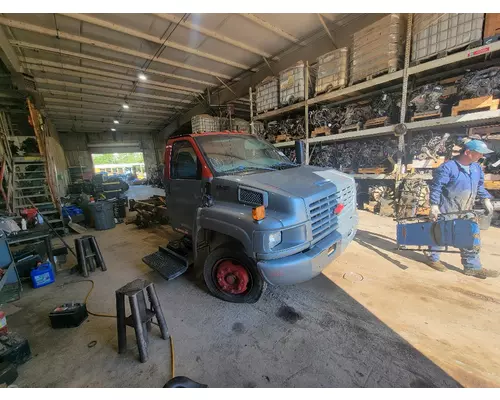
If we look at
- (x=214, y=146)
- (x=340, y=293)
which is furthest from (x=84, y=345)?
(x=340, y=293)

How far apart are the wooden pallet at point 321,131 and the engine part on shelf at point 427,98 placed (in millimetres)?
2047

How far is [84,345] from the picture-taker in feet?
7.22

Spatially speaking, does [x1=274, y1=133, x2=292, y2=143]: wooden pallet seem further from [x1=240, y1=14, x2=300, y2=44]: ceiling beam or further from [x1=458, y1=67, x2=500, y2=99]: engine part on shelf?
[x1=458, y1=67, x2=500, y2=99]: engine part on shelf

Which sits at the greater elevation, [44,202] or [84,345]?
[44,202]

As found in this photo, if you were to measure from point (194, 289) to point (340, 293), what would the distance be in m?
2.00

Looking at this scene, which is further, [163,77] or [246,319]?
[163,77]

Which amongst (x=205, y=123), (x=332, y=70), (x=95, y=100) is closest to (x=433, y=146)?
(x=332, y=70)

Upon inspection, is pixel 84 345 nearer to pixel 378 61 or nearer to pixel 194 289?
pixel 194 289

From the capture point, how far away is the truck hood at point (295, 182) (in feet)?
7.81

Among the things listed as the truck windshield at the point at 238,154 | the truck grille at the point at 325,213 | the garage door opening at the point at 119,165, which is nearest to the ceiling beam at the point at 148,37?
the truck windshield at the point at 238,154

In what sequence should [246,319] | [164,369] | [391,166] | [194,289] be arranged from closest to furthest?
[164,369]
[246,319]
[194,289]
[391,166]

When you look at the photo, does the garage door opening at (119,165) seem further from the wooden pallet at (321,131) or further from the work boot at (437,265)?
→ the work boot at (437,265)

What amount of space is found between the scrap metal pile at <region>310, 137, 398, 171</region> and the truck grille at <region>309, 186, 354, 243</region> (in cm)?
402

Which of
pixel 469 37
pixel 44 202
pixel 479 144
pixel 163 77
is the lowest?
pixel 44 202
